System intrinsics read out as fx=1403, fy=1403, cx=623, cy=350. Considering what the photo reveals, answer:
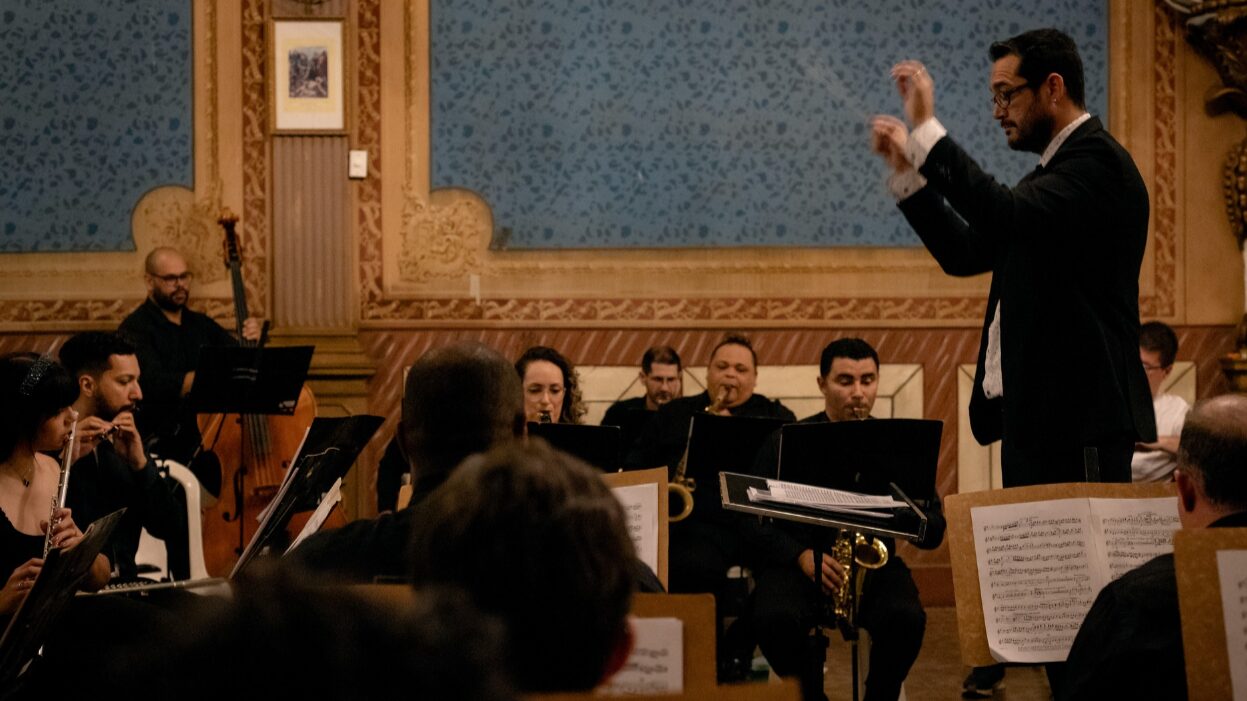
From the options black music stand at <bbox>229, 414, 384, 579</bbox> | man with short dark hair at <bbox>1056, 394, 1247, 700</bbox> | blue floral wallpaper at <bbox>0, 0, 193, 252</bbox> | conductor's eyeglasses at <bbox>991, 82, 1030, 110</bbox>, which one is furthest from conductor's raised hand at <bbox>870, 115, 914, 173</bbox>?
blue floral wallpaper at <bbox>0, 0, 193, 252</bbox>

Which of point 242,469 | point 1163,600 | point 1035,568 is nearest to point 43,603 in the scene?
point 1035,568

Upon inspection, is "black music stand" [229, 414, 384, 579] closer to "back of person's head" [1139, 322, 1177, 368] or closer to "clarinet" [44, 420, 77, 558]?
"clarinet" [44, 420, 77, 558]

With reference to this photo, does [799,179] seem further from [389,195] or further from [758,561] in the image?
[758,561]

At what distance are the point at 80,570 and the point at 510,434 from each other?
Answer: 0.96 meters

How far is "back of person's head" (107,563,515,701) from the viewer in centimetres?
78

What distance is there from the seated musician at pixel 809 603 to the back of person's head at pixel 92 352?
2106 mm

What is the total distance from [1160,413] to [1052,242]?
289 cm

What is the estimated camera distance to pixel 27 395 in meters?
3.27

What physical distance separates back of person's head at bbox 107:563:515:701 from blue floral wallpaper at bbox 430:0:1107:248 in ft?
18.7

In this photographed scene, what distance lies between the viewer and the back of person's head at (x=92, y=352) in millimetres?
4469

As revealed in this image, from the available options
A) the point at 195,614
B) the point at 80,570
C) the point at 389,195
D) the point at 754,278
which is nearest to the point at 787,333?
the point at 754,278

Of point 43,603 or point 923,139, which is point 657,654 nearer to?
point 43,603

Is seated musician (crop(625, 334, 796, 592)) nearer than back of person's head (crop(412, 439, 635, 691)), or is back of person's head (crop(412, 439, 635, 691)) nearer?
back of person's head (crop(412, 439, 635, 691))

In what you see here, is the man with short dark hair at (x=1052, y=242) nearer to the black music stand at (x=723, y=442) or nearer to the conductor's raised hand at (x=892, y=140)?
the conductor's raised hand at (x=892, y=140)
